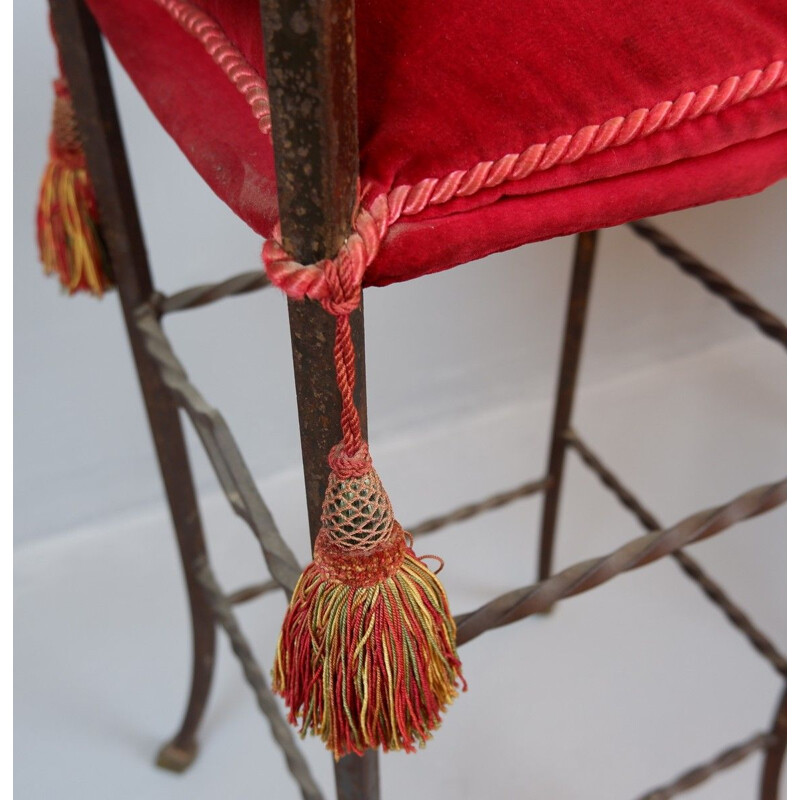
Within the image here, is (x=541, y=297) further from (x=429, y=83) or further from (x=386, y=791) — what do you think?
(x=429, y=83)

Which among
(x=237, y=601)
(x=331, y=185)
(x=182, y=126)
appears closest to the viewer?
(x=331, y=185)

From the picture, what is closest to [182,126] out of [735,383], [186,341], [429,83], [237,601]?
[429,83]

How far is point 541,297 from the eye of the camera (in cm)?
117

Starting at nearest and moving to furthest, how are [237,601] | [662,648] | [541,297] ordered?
[237,601] → [662,648] → [541,297]

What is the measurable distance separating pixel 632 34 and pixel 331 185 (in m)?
0.16

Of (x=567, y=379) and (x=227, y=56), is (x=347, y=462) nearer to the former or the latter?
(x=227, y=56)

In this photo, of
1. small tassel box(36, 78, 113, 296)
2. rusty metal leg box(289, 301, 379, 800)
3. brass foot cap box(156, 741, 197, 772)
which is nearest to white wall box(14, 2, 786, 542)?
small tassel box(36, 78, 113, 296)

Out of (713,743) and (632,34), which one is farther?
(713,743)

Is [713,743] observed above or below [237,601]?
below

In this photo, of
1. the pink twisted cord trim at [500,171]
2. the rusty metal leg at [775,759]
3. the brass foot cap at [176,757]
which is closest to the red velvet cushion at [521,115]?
the pink twisted cord trim at [500,171]

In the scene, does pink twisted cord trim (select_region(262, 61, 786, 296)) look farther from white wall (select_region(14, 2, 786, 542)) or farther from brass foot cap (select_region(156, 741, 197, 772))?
brass foot cap (select_region(156, 741, 197, 772))

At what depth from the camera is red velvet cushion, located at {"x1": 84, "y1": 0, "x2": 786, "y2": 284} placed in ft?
1.21

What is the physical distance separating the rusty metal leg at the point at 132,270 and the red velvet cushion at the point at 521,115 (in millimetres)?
167

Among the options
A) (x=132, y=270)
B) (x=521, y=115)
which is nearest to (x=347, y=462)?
(x=521, y=115)
